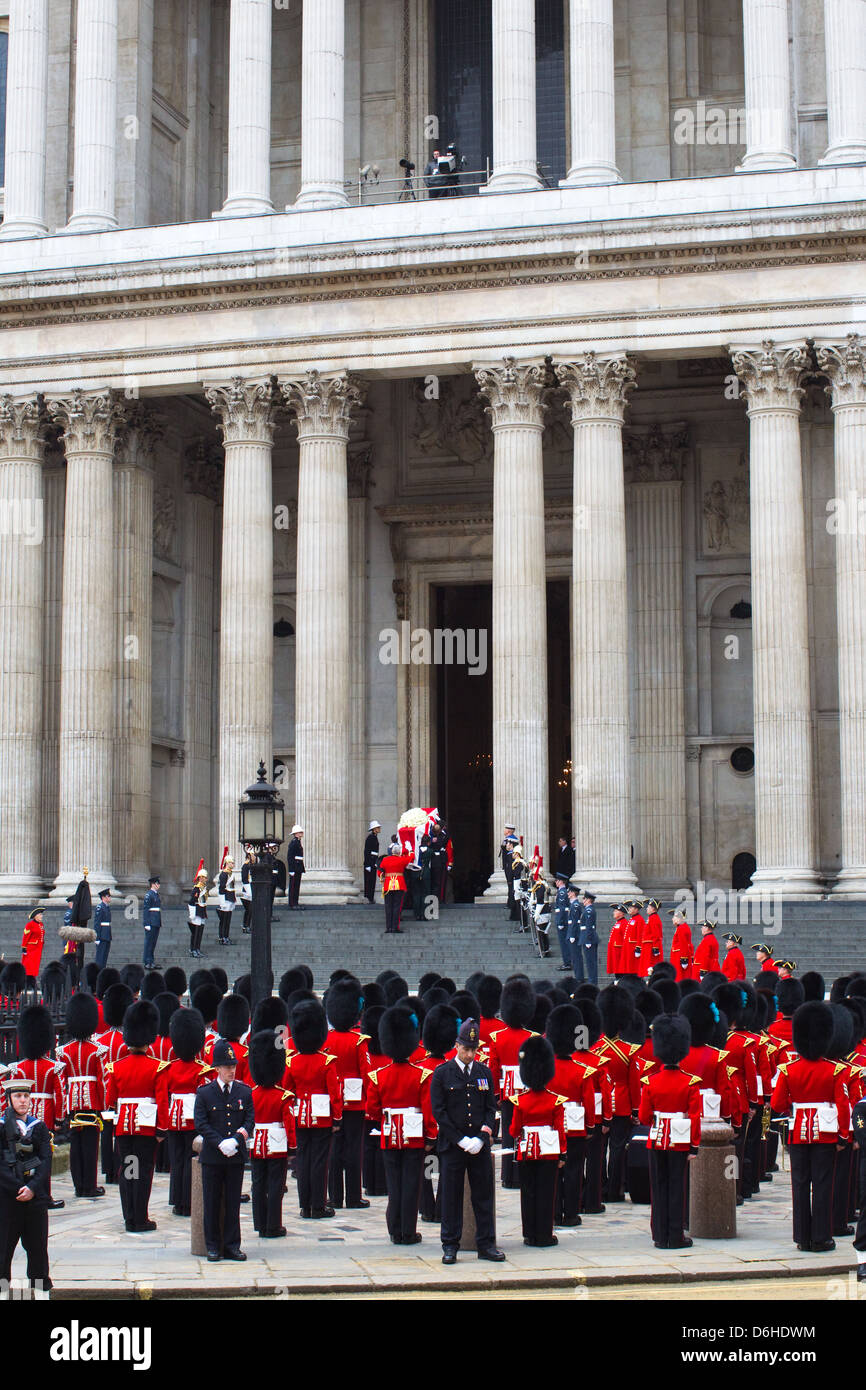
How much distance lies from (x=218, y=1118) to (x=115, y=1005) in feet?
16.7

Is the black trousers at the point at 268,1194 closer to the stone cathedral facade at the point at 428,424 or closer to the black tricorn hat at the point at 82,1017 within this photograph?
the black tricorn hat at the point at 82,1017

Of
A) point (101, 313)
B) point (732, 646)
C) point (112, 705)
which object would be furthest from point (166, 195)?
point (732, 646)

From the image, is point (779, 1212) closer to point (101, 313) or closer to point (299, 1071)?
point (299, 1071)

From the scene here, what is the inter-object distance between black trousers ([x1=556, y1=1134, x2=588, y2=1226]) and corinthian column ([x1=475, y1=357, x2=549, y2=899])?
2171 cm

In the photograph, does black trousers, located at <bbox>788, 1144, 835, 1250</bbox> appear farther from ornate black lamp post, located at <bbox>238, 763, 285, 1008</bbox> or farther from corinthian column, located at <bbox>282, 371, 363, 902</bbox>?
corinthian column, located at <bbox>282, 371, 363, 902</bbox>

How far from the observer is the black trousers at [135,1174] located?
1877 centimetres

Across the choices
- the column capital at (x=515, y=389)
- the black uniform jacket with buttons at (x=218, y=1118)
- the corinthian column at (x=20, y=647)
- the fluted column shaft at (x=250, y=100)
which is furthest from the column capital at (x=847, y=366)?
the black uniform jacket with buttons at (x=218, y=1118)

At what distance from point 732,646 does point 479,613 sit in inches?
339

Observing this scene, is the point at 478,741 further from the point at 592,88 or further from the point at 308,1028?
the point at 308,1028

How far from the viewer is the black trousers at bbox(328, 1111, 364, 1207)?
19.6 metres

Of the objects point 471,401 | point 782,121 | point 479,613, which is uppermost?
point 782,121

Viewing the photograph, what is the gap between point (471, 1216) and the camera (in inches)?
689
